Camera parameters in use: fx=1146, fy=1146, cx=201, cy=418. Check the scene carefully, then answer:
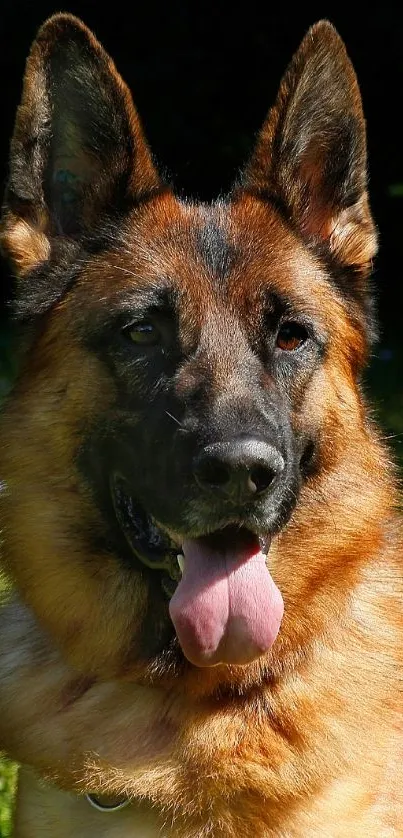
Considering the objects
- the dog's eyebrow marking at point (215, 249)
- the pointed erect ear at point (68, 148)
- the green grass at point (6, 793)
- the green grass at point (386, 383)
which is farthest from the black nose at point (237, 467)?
the green grass at point (386, 383)

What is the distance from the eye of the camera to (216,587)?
3.24 meters

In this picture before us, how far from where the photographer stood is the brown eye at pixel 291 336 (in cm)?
365

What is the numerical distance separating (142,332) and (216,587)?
853 mm

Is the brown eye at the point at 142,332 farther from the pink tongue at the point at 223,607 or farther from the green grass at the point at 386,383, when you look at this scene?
the green grass at the point at 386,383

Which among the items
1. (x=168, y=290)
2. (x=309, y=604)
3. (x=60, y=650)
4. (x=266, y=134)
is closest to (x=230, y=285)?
(x=168, y=290)

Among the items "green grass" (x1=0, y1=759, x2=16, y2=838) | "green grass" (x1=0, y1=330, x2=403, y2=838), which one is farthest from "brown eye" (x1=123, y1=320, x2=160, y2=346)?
"green grass" (x1=0, y1=330, x2=403, y2=838)

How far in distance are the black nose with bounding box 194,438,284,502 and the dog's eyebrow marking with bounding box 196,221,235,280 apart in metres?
0.70

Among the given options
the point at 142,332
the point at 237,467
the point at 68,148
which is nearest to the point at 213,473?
the point at 237,467

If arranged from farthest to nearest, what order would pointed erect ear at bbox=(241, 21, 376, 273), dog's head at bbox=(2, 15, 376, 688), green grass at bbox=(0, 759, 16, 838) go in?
green grass at bbox=(0, 759, 16, 838), pointed erect ear at bbox=(241, 21, 376, 273), dog's head at bbox=(2, 15, 376, 688)

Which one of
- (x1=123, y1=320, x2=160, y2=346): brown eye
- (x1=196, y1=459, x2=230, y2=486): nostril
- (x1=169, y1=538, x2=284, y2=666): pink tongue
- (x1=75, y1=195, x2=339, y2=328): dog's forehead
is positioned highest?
(x1=75, y1=195, x2=339, y2=328): dog's forehead

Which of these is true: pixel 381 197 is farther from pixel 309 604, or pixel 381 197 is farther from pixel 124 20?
pixel 309 604

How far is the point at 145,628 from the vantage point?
3.55 meters

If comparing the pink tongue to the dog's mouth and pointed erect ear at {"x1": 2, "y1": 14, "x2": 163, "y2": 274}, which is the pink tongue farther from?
pointed erect ear at {"x1": 2, "y1": 14, "x2": 163, "y2": 274}

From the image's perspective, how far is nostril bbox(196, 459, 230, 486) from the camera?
3141mm
